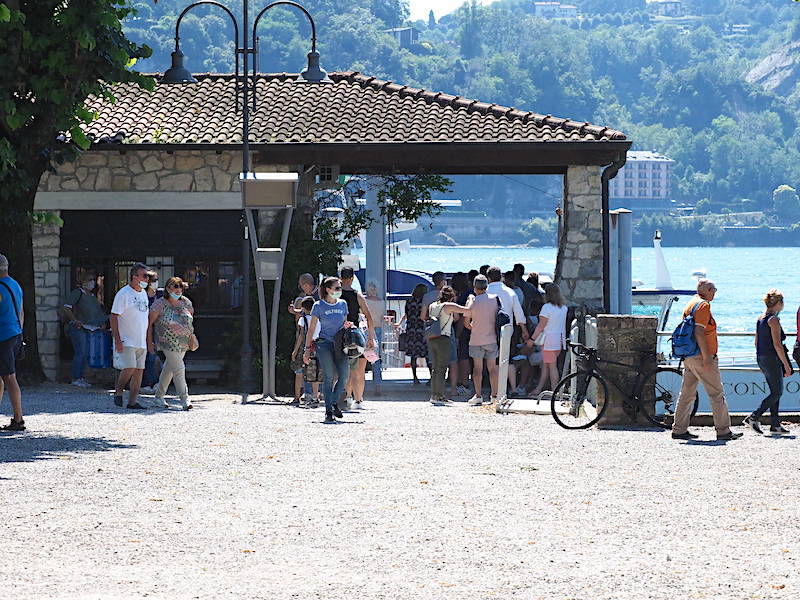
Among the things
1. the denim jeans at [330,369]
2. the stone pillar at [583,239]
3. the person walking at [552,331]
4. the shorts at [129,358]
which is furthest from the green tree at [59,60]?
the stone pillar at [583,239]

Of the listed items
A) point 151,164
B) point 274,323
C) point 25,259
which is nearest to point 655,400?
point 274,323

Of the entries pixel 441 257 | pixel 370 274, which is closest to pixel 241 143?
pixel 370 274

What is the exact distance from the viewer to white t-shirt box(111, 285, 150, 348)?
Answer: 16000 millimetres

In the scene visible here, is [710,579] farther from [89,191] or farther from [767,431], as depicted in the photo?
[89,191]

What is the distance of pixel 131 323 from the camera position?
1608cm

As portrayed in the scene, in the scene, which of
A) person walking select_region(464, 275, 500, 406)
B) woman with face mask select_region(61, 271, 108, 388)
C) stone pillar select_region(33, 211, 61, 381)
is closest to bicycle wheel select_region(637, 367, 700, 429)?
person walking select_region(464, 275, 500, 406)

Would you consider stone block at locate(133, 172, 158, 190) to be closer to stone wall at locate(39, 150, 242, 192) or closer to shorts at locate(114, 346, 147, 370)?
stone wall at locate(39, 150, 242, 192)

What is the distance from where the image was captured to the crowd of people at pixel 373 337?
14.0m

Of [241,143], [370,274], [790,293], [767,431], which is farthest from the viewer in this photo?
[790,293]

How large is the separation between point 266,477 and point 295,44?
161417mm

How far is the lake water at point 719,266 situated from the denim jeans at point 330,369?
162 ft

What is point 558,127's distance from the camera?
70.2 feet

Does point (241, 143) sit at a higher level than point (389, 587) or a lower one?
higher

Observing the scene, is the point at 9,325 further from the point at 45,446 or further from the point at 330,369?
the point at 330,369
